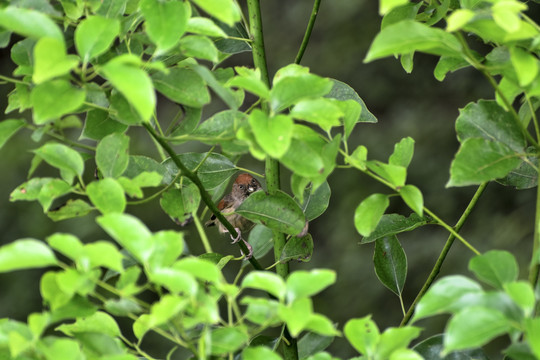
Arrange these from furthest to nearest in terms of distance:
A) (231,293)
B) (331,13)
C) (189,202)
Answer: (331,13) → (189,202) → (231,293)

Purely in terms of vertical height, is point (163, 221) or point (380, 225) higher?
point (380, 225)

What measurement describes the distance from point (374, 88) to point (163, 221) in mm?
898

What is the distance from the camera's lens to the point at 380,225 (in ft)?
2.27

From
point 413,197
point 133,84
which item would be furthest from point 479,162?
point 133,84

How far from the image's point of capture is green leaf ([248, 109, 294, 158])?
463mm

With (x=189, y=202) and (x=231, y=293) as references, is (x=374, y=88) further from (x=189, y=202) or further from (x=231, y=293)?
(x=231, y=293)

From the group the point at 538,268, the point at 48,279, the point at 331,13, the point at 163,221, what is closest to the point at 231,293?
the point at 48,279

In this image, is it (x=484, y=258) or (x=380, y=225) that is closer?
(x=484, y=258)

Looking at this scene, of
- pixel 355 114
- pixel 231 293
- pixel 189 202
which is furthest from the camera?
pixel 189 202

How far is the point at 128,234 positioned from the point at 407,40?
21 centimetres

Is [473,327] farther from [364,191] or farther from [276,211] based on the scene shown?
[364,191]

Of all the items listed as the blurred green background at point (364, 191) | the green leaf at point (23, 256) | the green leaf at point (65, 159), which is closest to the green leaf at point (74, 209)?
the green leaf at point (65, 159)

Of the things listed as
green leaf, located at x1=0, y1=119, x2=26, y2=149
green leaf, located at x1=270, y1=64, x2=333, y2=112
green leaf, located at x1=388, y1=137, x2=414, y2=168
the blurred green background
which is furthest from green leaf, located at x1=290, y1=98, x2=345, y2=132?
the blurred green background

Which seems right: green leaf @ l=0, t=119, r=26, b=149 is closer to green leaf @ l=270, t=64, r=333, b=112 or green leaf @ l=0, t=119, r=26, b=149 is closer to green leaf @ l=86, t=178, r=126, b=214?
green leaf @ l=86, t=178, r=126, b=214
